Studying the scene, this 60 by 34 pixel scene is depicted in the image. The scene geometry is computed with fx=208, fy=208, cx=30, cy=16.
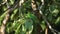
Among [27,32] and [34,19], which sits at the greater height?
[34,19]

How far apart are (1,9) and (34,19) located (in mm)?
617

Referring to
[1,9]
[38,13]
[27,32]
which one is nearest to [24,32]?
[27,32]

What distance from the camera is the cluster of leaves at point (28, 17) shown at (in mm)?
1614

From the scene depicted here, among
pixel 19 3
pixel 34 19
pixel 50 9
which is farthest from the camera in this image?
pixel 50 9

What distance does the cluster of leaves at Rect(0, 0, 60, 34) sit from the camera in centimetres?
161

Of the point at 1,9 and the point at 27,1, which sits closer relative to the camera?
the point at 27,1

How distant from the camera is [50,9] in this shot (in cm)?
184

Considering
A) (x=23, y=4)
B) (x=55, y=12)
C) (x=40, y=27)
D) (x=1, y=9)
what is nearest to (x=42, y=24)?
(x=40, y=27)

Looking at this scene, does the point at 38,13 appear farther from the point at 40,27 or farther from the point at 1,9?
the point at 1,9

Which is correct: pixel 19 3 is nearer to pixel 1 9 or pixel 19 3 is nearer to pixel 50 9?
pixel 50 9

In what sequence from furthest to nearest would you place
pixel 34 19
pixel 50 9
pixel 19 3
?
pixel 50 9, pixel 19 3, pixel 34 19

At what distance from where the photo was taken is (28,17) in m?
1.61

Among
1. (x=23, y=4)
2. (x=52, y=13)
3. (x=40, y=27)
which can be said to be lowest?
(x=40, y=27)

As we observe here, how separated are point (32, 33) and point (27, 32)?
5 centimetres
